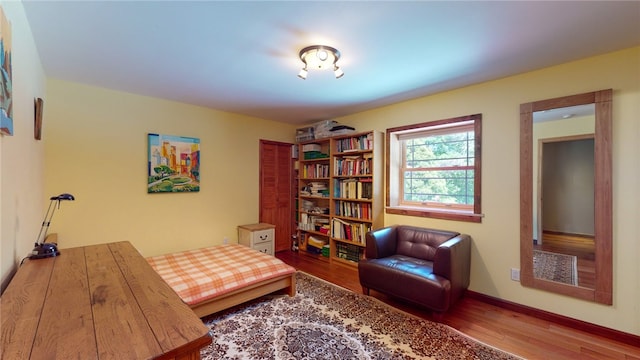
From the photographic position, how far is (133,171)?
3.14 metres

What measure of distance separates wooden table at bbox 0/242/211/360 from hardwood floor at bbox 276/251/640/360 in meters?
2.18

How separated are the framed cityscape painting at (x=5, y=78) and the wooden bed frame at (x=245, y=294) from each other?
1652mm

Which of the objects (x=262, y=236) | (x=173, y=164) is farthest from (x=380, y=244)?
(x=173, y=164)

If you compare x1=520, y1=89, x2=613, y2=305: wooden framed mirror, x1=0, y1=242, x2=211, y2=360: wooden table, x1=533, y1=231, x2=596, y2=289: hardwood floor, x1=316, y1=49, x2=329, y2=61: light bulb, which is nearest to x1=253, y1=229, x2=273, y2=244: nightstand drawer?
x1=0, y1=242, x2=211, y2=360: wooden table

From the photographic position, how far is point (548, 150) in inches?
97.0

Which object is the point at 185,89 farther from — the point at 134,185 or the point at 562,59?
the point at 562,59

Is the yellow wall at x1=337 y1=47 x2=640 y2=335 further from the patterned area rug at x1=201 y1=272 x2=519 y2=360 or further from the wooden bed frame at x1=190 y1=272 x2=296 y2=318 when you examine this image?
the wooden bed frame at x1=190 y1=272 x2=296 y2=318

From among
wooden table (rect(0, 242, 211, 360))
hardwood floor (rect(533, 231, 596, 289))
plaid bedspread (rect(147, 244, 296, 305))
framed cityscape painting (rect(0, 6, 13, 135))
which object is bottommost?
plaid bedspread (rect(147, 244, 296, 305))

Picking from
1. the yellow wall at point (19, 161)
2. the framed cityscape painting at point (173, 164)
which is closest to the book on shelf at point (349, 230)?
the framed cityscape painting at point (173, 164)

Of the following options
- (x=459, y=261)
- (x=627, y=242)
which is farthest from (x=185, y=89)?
(x=627, y=242)

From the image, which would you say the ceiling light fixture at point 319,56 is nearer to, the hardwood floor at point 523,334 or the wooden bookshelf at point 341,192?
the wooden bookshelf at point 341,192

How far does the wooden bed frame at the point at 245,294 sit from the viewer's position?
223cm

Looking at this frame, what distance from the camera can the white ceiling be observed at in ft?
5.17

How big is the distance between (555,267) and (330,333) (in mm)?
2133
